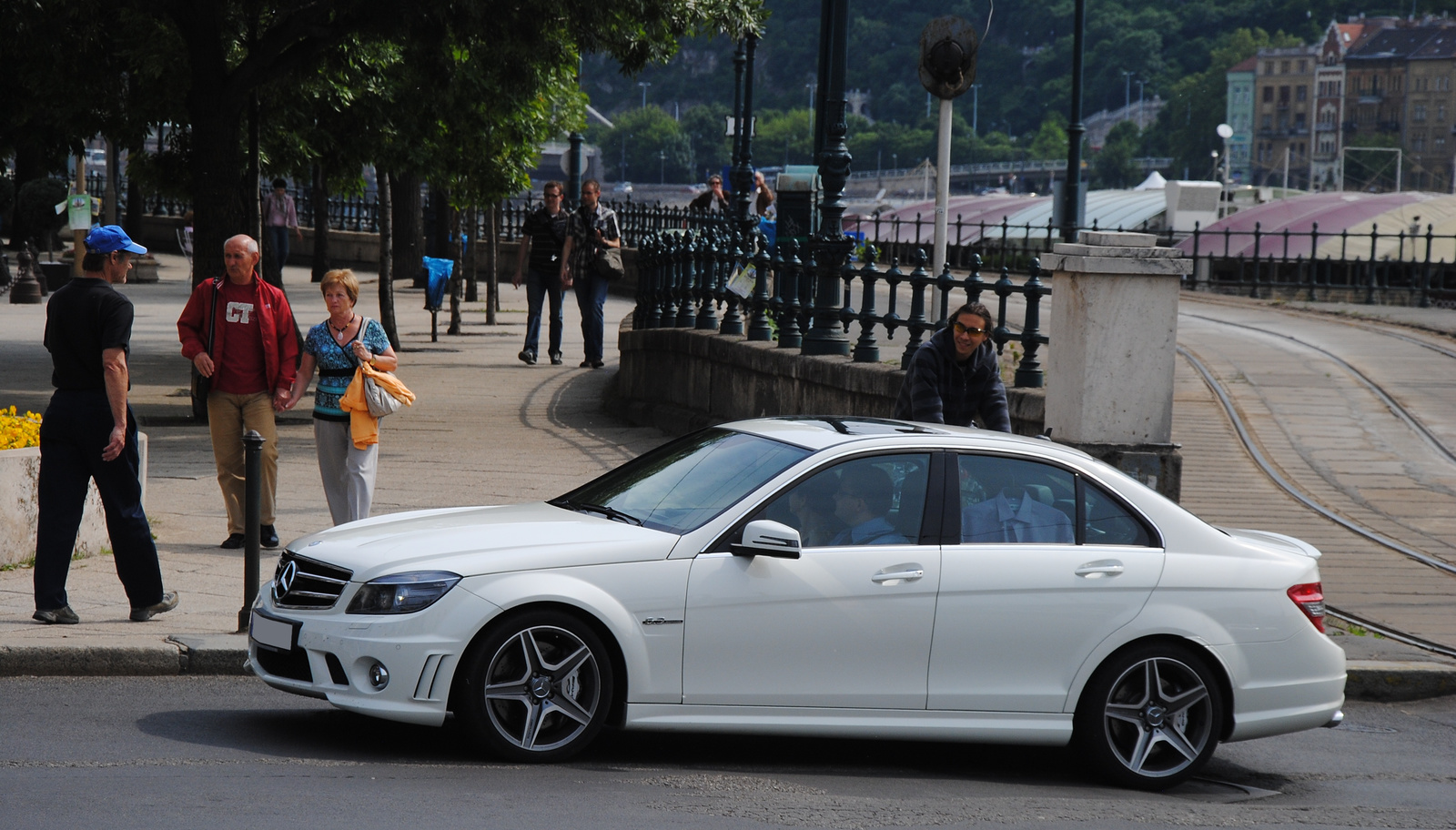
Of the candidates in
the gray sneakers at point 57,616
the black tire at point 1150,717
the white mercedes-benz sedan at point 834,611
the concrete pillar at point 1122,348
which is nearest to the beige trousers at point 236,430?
the gray sneakers at point 57,616

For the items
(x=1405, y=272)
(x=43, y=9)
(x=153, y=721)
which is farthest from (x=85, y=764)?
(x=1405, y=272)

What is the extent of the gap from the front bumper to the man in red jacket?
3.56 metres

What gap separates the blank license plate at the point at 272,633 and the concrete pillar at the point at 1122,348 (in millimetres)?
5308

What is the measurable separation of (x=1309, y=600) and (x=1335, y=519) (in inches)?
194

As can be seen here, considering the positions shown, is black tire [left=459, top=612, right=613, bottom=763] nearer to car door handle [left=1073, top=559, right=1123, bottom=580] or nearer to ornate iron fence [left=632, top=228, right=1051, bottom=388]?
car door handle [left=1073, top=559, right=1123, bottom=580]

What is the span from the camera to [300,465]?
42.0 ft

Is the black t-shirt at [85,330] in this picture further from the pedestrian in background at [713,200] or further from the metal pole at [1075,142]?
the metal pole at [1075,142]

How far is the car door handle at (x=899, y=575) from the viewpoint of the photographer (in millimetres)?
6020

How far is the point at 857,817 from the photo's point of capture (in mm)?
5418

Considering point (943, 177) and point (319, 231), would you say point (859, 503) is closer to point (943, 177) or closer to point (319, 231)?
point (943, 177)

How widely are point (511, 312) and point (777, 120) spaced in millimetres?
169052

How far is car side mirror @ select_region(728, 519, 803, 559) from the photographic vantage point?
18.8 feet

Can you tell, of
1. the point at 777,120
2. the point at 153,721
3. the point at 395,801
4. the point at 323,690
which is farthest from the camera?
the point at 777,120

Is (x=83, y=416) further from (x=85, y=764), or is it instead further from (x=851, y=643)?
(x=851, y=643)
